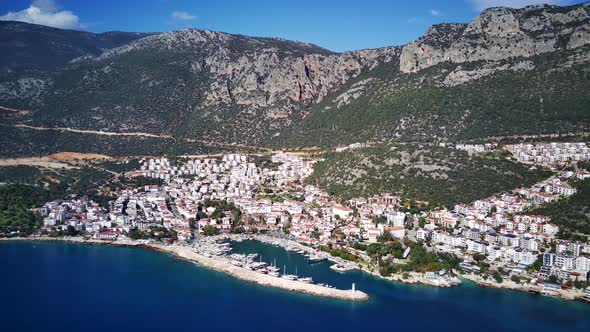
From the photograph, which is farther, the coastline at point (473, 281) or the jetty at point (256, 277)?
the jetty at point (256, 277)

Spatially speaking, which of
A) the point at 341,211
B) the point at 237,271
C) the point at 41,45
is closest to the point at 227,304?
the point at 237,271

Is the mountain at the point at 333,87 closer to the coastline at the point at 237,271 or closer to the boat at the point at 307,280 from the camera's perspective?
the boat at the point at 307,280

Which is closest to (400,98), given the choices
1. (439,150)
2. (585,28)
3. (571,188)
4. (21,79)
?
(439,150)

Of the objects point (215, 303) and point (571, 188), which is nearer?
point (215, 303)

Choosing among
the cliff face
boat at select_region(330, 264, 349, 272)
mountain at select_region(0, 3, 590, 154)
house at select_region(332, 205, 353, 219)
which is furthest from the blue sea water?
the cliff face

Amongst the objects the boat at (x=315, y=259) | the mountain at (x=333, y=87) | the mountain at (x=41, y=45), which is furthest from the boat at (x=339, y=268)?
the mountain at (x=41, y=45)

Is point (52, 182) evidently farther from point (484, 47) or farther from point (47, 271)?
point (484, 47)

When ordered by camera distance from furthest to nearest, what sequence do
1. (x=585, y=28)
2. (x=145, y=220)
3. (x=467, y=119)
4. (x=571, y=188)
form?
(x=585, y=28)
(x=467, y=119)
(x=145, y=220)
(x=571, y=188)
